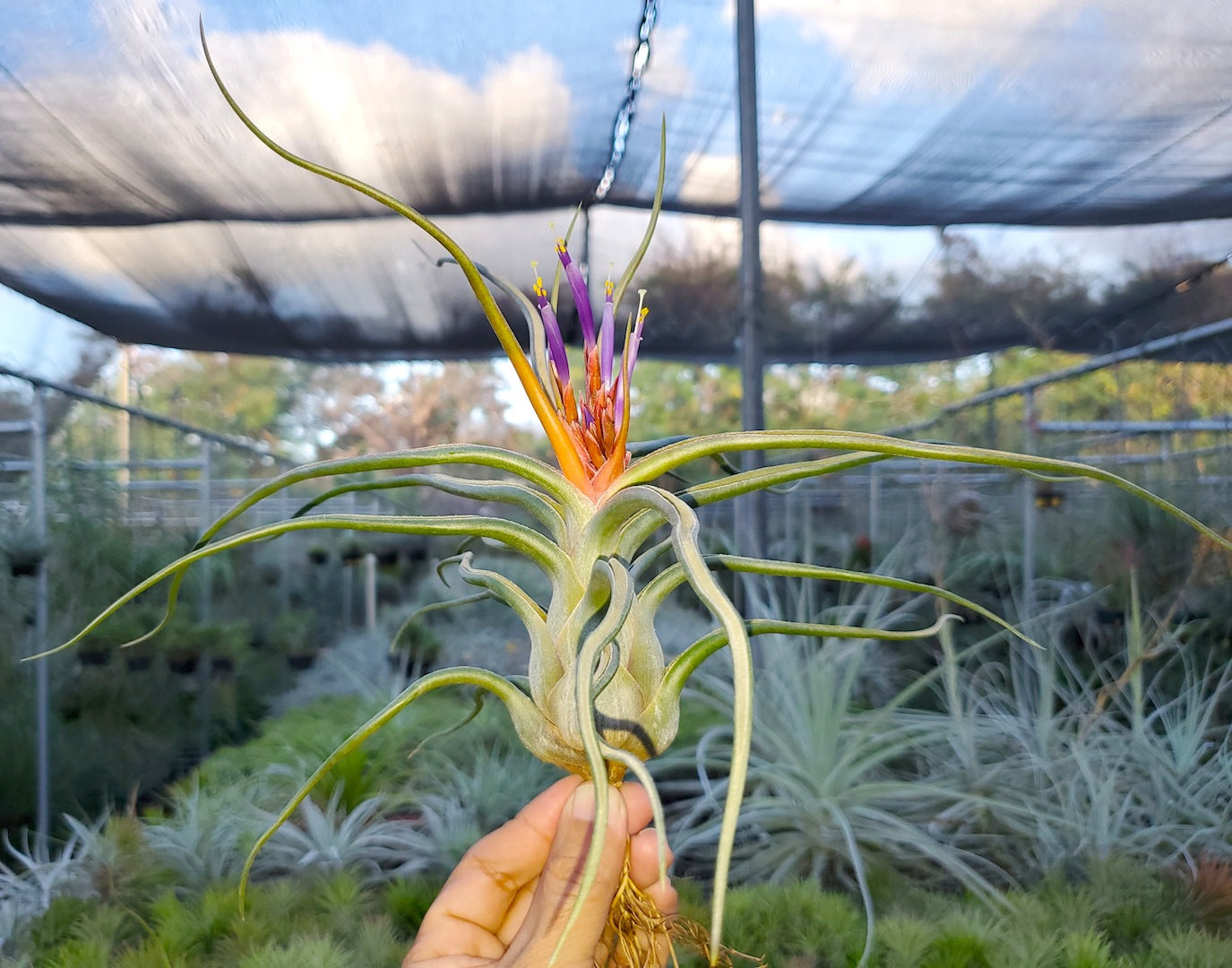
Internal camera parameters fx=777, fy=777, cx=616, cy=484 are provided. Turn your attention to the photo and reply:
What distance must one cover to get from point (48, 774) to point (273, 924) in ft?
2.75

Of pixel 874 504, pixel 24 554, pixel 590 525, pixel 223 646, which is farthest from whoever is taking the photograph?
pixel 874 504

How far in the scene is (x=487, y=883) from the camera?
0.46 m

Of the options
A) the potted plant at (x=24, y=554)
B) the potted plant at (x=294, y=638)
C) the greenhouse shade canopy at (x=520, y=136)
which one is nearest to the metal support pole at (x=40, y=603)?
the potted plant at (x=24, y=554)

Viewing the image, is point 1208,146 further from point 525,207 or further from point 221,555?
point 221,555

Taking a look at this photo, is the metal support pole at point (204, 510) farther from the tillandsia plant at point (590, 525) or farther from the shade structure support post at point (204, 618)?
the tillandsia plant at point (590, 525)

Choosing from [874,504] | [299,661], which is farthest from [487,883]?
[874,504]

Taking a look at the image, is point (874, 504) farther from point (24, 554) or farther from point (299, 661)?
point (24, 554)

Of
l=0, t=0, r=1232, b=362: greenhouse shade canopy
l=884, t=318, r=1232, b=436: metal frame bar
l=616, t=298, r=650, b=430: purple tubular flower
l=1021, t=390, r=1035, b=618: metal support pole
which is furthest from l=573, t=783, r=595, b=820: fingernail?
l=1021, t=390, r=1035, b=618: metal support pole

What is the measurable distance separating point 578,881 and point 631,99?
1.56 meters

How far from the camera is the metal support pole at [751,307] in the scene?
1527mm

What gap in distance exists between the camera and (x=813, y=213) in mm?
1990

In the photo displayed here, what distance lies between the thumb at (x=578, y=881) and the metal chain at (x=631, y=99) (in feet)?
4.64

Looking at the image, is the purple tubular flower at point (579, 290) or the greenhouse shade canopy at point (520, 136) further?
the greenhouse shade canopy at point (520, 136)

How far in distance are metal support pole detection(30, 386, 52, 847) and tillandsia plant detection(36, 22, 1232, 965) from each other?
1275mm
